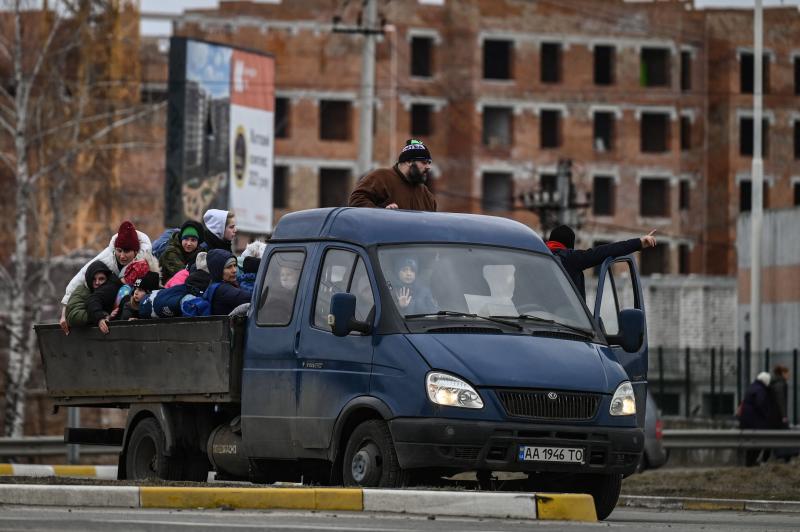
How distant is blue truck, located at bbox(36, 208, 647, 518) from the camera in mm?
13695

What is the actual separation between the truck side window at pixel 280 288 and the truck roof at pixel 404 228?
0.18 m

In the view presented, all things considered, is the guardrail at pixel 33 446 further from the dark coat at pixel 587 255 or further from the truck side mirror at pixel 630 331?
the truck side mirror at pixel 630 331

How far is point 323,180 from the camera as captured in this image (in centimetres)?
8756

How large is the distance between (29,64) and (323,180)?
123ft

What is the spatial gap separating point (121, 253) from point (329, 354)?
3.61m

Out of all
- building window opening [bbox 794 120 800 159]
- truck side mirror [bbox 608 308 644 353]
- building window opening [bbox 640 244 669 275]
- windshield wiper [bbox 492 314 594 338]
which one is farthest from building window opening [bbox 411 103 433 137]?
windshield wiper [bbox 492 314 594 338]

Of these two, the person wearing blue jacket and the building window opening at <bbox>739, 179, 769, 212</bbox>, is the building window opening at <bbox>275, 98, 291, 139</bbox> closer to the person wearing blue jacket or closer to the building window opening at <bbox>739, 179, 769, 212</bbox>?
the building window opening at <bbox>739, 179, 769, 212</bbox>

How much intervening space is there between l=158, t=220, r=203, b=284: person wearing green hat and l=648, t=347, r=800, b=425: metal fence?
22426mm

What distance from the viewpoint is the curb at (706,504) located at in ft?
58.1

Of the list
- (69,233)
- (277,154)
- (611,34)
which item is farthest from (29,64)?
(611,34)

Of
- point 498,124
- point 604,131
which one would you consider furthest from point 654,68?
point 498,124

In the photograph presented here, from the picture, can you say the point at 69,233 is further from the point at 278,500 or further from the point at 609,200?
the point at 278,500

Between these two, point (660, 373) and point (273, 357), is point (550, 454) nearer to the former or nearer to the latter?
point (273, 357)

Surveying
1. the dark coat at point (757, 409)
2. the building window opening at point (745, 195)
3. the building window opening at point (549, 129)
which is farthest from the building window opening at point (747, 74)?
the dark coat at point (757, 409)
